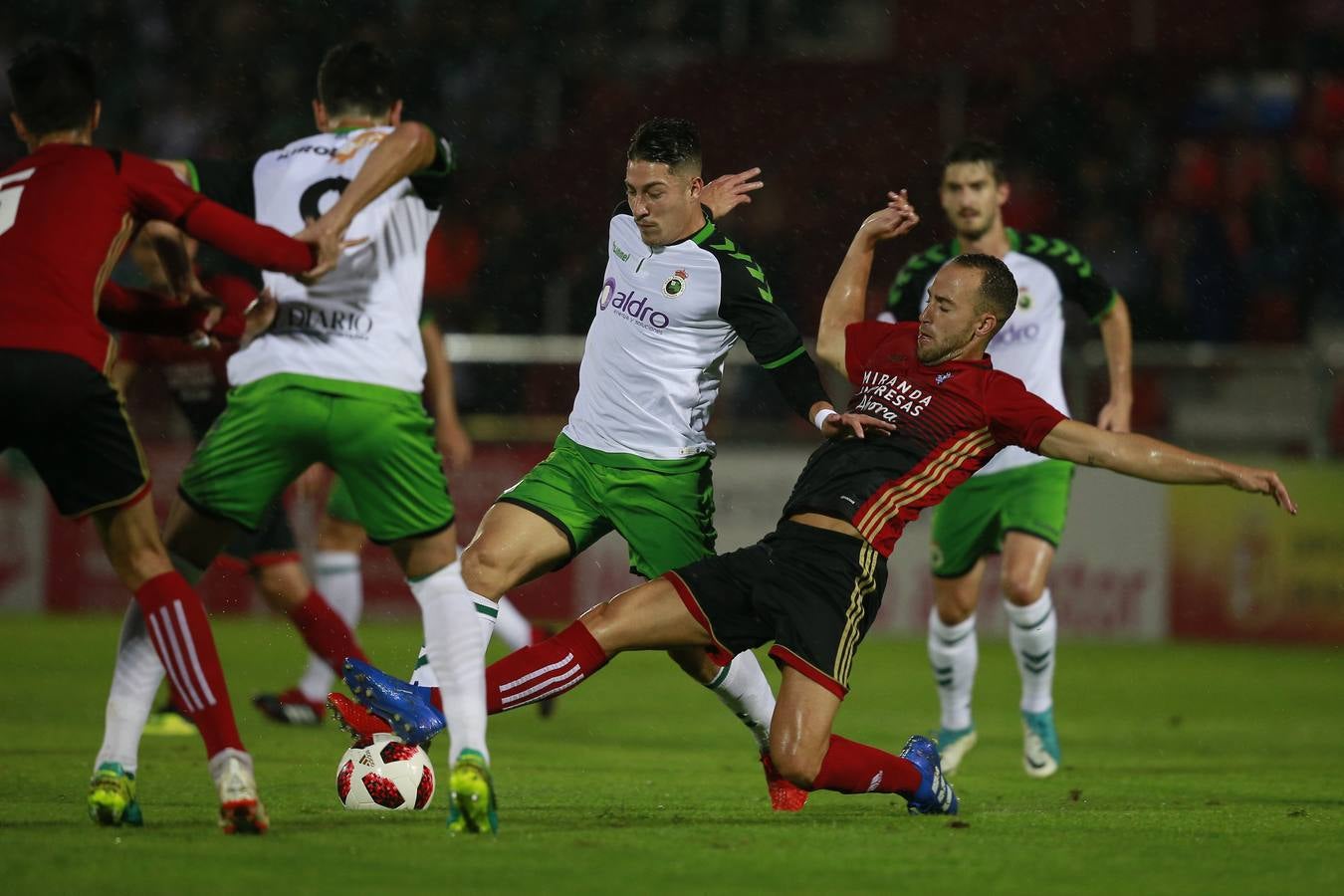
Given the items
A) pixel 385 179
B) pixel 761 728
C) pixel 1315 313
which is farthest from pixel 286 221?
pixel 1315 313

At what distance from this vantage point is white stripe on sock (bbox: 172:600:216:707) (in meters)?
5.20

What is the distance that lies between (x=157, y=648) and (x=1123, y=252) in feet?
42.1

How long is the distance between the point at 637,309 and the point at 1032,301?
2.72m

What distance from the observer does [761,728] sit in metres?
6.77

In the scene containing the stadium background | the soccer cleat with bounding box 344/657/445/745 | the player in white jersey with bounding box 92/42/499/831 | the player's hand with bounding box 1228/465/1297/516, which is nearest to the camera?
the player in white jersey with bounding box 92/42/499/831

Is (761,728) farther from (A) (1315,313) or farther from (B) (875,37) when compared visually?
(B) (875,37)

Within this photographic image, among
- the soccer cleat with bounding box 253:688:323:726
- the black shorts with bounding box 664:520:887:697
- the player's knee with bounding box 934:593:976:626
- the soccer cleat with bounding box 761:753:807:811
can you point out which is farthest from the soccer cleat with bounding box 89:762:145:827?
the player's knee with bounding box 934:593:976:626

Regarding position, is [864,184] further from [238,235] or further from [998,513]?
[238,235]

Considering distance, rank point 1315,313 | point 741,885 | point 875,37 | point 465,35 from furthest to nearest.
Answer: point 875,37 < point 465,35 < point 1315,313 < point 741,885

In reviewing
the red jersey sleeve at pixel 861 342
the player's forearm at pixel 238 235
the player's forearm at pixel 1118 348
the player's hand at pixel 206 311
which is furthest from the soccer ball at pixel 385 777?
the player's forearm at pixel 1118 348

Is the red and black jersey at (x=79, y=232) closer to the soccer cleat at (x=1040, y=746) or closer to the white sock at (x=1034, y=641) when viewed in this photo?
the soccer cleat at (x=1040, y=746)

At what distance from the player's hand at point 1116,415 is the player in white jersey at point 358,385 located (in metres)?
3.55

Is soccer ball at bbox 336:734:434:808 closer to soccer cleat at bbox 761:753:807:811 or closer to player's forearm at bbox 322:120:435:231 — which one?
soccer cleat at bbox 761:753:807:811

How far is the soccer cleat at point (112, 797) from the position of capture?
539 centimetres
